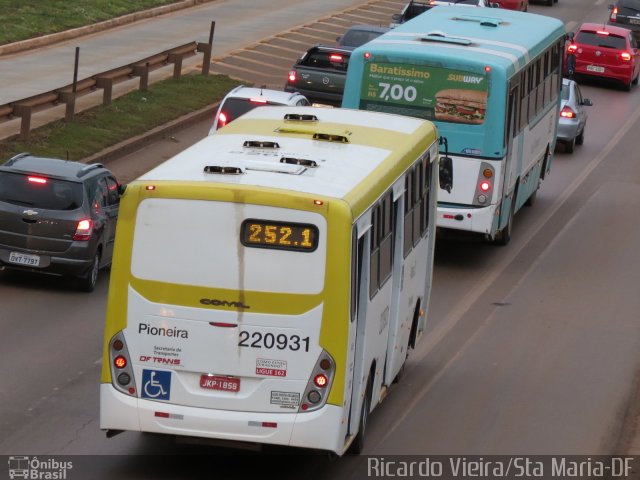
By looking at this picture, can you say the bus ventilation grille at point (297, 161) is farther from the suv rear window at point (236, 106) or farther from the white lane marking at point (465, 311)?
the suv rear window at point (236, 106)

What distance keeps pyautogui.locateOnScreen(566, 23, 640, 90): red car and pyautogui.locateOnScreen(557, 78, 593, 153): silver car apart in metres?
8.65

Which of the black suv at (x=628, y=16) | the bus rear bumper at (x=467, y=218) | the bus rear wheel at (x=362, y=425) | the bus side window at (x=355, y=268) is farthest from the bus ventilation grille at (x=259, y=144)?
the black suv at (x=628, y=16)

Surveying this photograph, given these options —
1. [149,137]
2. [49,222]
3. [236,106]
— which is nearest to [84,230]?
[49,222]

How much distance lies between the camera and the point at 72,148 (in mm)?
28234

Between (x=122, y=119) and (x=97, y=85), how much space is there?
34.6 inches

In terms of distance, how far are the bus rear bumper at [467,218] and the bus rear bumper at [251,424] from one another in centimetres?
1075

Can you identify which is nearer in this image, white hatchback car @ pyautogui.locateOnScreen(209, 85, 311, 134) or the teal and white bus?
the teal and white bus

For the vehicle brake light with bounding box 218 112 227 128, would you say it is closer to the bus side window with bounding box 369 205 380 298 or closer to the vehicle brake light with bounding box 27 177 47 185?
the vehicle brake light with bounding box 27 177 47 185

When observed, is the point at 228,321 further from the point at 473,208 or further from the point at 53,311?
the point at 473,208

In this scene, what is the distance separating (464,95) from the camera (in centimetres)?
2242

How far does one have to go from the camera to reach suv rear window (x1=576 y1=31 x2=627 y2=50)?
4347 cm

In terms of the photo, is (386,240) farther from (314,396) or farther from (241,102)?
(241,102)

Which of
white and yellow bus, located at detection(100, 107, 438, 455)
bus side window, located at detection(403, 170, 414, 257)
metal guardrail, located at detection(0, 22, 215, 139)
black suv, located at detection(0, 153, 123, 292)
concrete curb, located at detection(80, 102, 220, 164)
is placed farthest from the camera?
concrete curb, located at detection(80, 102, 220, 164)

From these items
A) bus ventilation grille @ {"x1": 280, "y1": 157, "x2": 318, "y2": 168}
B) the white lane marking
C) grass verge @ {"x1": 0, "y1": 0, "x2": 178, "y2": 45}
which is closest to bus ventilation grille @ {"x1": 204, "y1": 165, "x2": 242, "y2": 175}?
bus ventilation grille @ {"x1": 280, "y1": 157, "x2": 318, "y2": 168}
